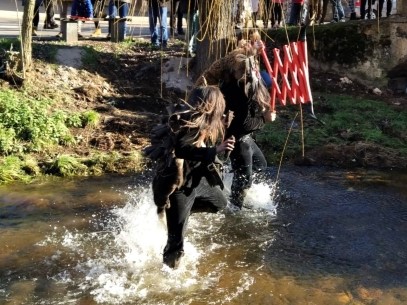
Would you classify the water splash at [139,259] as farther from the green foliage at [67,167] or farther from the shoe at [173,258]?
the green foliage at [67,167]

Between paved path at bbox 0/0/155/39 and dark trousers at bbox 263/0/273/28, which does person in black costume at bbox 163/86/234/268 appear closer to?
dark trousers at bbox 263/0/273/28

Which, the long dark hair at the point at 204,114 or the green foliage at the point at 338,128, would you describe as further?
the green foliage at the point at 338,128

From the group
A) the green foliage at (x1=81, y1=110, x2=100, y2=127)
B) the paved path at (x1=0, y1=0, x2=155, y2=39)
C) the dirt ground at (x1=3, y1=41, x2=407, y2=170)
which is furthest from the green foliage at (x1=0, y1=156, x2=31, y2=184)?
the paved path at (x1=0, y1=0, x2=155, y2=39)

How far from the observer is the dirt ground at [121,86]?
8.70 metres

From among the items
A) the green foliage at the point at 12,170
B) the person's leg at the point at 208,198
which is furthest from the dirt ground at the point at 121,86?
the person's leg at the point at 208,198

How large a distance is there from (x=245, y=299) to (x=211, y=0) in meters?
2.32

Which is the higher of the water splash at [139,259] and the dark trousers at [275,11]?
the dark trousers at [275,11]

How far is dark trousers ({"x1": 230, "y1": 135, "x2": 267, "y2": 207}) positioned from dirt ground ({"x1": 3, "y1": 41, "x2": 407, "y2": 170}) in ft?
7.35

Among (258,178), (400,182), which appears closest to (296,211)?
(258,178)

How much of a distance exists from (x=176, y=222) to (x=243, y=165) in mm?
1572

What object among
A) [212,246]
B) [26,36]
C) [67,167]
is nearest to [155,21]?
[26,36]

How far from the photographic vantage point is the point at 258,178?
7.52 metres

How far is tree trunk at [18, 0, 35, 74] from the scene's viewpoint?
9072 mm

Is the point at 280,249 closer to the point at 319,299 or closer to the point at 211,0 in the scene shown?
the point at 319,299
